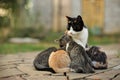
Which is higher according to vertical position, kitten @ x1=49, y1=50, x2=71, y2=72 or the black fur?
the black fur

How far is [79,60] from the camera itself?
4953 mm

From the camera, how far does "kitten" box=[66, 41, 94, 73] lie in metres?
4.95

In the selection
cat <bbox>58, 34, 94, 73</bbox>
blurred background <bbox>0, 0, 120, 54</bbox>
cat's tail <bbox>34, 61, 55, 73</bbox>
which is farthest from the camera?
blurred background <bbox>0, 0, 120, 54</bbox>

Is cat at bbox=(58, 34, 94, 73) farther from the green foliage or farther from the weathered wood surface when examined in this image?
the green foliage

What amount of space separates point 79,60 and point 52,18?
8381 millimetres

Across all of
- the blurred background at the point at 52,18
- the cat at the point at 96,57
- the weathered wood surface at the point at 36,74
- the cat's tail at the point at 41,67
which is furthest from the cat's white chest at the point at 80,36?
the blurred background at the point at 52,18

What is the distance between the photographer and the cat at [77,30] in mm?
4969

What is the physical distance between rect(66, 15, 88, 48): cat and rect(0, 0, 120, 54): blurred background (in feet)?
22.9

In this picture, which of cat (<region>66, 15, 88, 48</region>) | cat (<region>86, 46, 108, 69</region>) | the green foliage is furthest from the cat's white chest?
the green foliage

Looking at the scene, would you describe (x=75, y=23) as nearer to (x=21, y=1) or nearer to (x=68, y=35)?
(x=68, y=35)

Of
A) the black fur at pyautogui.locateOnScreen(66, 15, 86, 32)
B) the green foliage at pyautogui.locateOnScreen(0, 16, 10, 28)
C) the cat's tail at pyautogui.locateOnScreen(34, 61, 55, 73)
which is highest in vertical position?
the black fur at pyautogui.locateOnScreen(66, 15, 86, 32)

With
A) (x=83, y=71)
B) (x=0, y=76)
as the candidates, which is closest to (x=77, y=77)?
(x=83, y=71)

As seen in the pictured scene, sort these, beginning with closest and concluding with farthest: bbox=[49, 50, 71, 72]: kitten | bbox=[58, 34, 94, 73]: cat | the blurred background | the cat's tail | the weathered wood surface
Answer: the weathered wood surface → bbox=[58, 34, 94, 73]: cat → bbox=[49, 50, 71, 72]: kitten → the cat's tail → the blurred background

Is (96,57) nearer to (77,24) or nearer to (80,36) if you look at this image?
(80,36)
